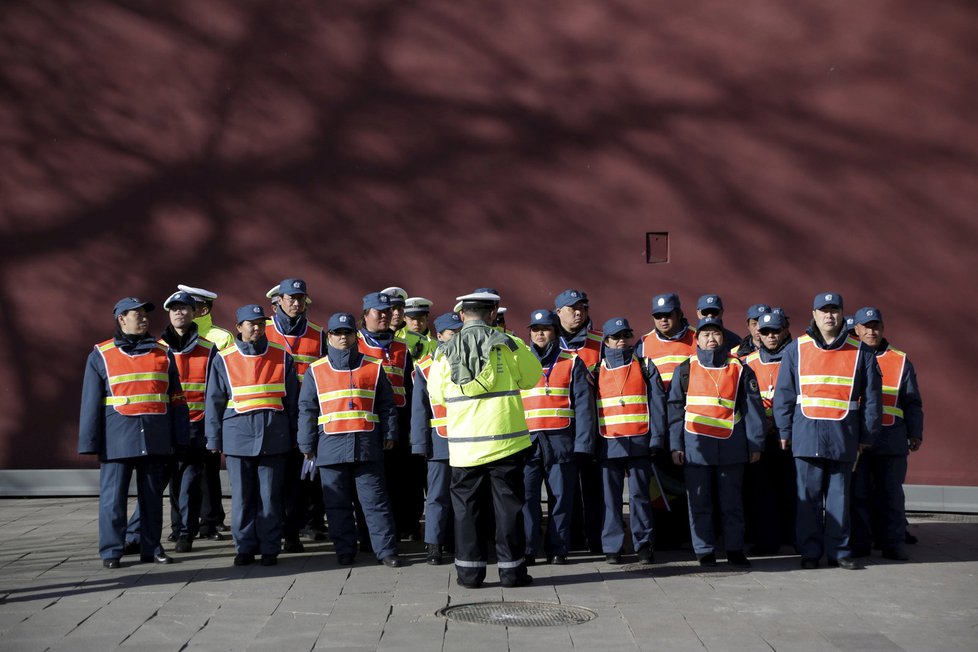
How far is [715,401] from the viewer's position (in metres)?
9.48

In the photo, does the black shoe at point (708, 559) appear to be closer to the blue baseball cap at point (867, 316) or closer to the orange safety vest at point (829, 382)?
the orange safety vest at point (829, 382)

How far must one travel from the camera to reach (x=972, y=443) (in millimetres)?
12883

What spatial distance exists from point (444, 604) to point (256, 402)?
2.51 meters

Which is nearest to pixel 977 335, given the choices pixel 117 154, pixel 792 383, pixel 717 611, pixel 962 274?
pixel 962 274

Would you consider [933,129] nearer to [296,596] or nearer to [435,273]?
[435,273]

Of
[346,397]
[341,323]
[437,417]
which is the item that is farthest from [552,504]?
[341,323]

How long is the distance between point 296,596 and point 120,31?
7.78 metres

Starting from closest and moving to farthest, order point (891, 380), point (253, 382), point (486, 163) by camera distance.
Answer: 1. point (253, 382)
2. point (891, 380)
3. point (486, 163)

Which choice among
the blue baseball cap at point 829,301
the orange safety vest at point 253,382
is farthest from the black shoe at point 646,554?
the orange safety vest at point 253,382

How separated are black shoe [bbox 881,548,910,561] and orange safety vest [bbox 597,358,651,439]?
7.01 feet

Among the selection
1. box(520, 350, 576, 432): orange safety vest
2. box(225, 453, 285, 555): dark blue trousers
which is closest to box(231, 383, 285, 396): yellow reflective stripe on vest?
box(225, 453, 285, 555): dark blue trousers

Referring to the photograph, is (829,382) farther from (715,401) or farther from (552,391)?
(552,391)

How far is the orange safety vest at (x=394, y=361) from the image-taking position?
10.3 meters

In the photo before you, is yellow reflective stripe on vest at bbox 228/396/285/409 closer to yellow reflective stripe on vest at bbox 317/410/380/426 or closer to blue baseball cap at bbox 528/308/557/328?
yellow reflective stripe on vest at bbox 317/410/380/426
